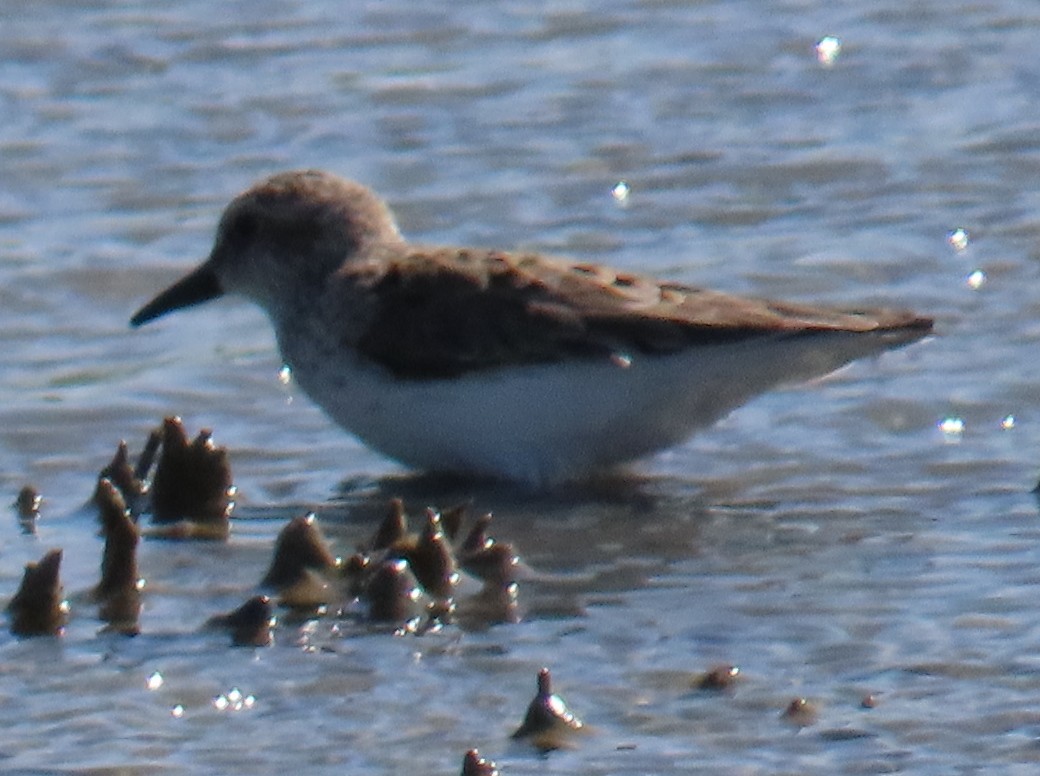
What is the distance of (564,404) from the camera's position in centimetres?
810

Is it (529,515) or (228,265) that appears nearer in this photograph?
(529,515)

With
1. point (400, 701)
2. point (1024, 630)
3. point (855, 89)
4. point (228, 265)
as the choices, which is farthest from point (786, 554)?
point (855, 89)

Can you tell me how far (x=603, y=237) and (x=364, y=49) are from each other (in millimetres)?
3243

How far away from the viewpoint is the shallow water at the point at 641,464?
6.07m

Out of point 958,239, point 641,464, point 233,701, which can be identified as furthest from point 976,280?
point 233,701

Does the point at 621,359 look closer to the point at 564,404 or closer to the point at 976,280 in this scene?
the point at 564,404

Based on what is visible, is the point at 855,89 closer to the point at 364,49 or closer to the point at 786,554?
the point at 364,49

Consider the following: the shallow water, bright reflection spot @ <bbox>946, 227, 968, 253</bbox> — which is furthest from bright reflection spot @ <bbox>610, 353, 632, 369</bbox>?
bright reflection spot @ <bbox>946, 227, 968, 253</bbox>

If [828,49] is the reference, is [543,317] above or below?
below

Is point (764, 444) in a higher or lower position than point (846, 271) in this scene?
lower

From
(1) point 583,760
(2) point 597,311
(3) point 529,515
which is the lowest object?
(1) point 583,760

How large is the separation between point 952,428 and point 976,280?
1.65m

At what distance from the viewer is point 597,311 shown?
8062 mm

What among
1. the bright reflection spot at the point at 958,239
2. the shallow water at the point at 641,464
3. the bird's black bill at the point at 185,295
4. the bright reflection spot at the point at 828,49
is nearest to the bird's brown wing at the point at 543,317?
the shallow water at the point at 641,464
